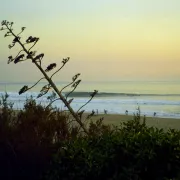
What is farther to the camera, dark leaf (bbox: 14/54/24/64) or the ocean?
the ocean

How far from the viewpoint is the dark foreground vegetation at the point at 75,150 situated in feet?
13.2

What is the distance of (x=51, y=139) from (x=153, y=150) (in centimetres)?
147

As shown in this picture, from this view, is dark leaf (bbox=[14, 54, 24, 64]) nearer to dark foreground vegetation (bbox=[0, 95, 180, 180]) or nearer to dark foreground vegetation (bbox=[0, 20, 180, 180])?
dark foreground vegetation (bbox=[0, 20, 180, 180])

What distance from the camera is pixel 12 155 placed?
5027 millimetres

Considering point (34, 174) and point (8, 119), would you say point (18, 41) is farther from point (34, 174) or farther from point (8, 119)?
point (34, 174)

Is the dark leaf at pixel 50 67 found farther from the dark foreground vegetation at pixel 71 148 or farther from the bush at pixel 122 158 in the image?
the bush at pixel 122 158

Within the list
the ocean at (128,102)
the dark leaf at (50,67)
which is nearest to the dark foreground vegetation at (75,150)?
the dark leaf at (50,67)

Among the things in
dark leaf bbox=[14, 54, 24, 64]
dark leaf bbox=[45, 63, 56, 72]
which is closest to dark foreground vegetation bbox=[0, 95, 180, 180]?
dark leaf bbox=[45, 63, 56, 72]

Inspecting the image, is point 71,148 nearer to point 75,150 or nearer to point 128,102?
point 75,150

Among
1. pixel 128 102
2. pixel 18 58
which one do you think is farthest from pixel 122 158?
pixel 128 102

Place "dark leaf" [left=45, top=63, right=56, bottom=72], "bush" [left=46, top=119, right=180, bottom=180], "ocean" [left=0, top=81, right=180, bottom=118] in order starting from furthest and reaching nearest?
"ocean" [left=0, top=81, right=180, bottom=118], "dark leaf" [left=45, top=63, right=56, bottom=72], "bush" [left=46, top=119, right=180, bottom=180]

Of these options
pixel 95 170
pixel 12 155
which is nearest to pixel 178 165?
pixel 95 170

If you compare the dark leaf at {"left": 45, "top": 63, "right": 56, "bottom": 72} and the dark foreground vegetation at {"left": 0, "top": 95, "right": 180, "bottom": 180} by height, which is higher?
the dark leaf at {"left": 45, "top": 63, "right": 56, "bottom": 72}

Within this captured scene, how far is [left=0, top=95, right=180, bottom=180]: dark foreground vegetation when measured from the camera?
4020 millimetres
